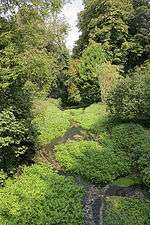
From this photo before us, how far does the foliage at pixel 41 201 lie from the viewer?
1381 centimetres

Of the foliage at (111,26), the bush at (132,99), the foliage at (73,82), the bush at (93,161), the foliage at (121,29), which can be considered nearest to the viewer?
the bush at (93,161)

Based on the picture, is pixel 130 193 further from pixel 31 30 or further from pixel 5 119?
pixel 31 30

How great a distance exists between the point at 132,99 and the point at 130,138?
10.2 ft

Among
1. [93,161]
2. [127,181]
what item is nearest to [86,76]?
[93,161]

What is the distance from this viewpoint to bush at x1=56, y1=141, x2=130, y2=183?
17.8 meters

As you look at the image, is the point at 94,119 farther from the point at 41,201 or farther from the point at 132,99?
the point at 41,201

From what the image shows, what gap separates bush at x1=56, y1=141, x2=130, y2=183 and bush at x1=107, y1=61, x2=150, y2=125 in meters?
3.34

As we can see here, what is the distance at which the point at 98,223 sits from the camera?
46.5 ft

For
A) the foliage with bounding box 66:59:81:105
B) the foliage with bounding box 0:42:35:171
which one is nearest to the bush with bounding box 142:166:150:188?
the foliage with bounding box 0:42:35:171

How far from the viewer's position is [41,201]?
1465cm

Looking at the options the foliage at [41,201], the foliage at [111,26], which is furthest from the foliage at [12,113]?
the foliage at [111,26]

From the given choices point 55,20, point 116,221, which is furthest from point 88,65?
point 116,221

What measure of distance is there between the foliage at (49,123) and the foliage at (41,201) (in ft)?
13.7

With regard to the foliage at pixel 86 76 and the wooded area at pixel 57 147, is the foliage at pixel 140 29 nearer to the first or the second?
the foliage at pixel 86 76
